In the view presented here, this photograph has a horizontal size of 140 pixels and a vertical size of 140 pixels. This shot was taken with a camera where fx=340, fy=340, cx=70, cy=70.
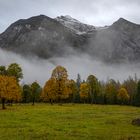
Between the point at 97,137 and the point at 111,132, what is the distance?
3.96 m

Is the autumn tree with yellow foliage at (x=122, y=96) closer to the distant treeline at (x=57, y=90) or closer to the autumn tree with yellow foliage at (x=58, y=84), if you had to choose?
the distant treeline at (x=57, y=90)

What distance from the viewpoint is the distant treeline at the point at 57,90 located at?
102 metres

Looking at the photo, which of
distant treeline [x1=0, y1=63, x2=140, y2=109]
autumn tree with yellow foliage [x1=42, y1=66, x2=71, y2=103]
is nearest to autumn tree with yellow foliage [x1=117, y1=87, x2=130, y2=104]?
distant treeline [x1=0, y1=63, x2=140, y2=109]

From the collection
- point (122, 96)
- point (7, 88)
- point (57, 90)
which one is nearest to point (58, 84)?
point (57, 90)

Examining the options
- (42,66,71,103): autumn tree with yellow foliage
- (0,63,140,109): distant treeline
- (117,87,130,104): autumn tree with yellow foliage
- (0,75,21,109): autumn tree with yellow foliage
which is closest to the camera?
(0,75,21,109): autumn tree with yellow foliage

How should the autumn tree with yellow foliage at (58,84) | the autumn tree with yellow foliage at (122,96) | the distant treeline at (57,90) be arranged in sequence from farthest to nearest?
the autumn tree with yellow foliage at (122,96) → the autumn tree with yellow foliage at (58,84) → the distant treeline at (57,90)

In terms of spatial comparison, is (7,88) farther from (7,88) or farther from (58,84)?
(58,84)

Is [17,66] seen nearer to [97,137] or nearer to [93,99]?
[93,99]

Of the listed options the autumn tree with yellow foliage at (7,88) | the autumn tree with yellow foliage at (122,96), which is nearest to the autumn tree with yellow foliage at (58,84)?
the autumn tree with yellow foliage at (7,88)

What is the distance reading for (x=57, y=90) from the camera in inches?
4951

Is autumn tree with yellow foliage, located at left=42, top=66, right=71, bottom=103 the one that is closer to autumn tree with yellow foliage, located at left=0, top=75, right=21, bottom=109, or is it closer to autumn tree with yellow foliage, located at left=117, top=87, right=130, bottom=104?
autumn tree with yellow foliage, located at left=0, top=75, right=21, bottom=109

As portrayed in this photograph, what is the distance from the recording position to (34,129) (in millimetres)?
40312

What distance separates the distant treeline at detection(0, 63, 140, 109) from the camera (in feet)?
336

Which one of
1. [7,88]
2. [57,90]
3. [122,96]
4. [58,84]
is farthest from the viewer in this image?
[122,96]
